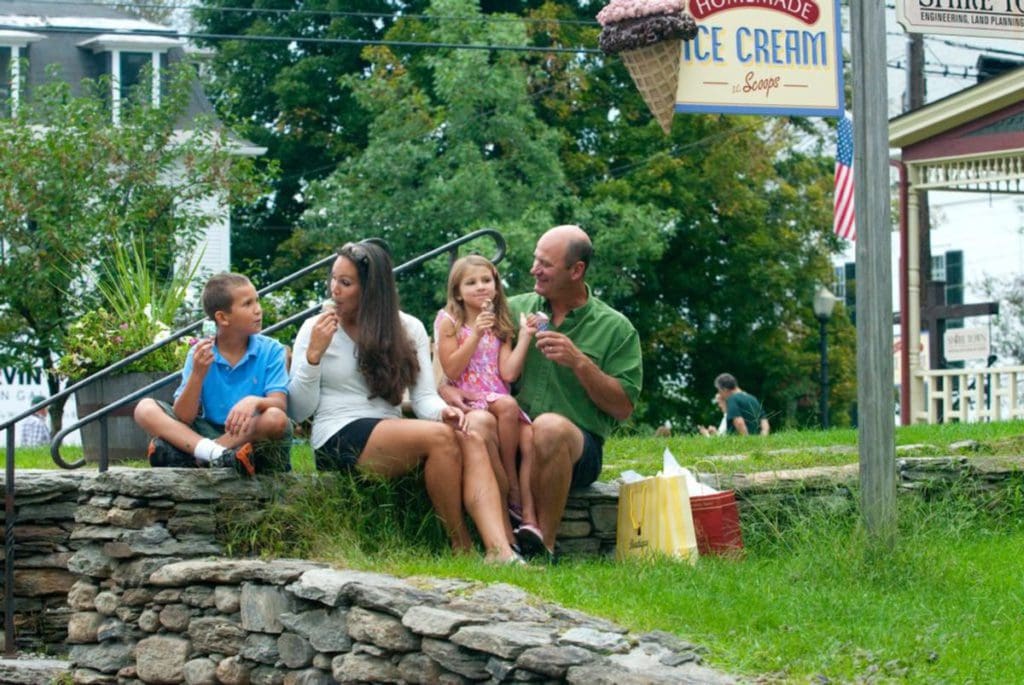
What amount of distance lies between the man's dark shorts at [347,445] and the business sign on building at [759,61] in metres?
1.82

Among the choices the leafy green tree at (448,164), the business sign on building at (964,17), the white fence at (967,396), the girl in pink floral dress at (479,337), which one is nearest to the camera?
the business sign on building at (964,17)

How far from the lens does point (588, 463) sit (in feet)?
22.9

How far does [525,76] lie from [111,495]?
16.7 m

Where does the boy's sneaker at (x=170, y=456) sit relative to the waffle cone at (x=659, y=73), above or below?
below

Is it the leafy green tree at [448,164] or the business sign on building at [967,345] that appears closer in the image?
the leafy green tree at [448,164]

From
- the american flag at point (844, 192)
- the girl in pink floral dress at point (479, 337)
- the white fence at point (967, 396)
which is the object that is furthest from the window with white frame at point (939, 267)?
the girl in pink floral dress at point (479, 337)

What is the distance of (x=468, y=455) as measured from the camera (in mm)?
6574

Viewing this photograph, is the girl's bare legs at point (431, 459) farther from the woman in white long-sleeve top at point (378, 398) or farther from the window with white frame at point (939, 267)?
the window with white frame at point (939, 267)

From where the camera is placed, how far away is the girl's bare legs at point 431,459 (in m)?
6.57

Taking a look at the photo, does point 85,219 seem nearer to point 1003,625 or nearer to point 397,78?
point 397,78

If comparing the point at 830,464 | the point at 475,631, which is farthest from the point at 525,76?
the point at 475,631

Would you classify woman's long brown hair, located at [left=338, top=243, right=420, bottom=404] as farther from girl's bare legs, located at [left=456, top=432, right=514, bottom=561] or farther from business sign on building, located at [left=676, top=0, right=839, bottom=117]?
business sign on building, located at [left=676, top=0, right=839, bottom=117]

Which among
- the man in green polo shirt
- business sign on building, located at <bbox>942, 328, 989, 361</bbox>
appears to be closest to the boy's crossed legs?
the man in green polo shirt

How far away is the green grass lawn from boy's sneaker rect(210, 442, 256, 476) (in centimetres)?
21
